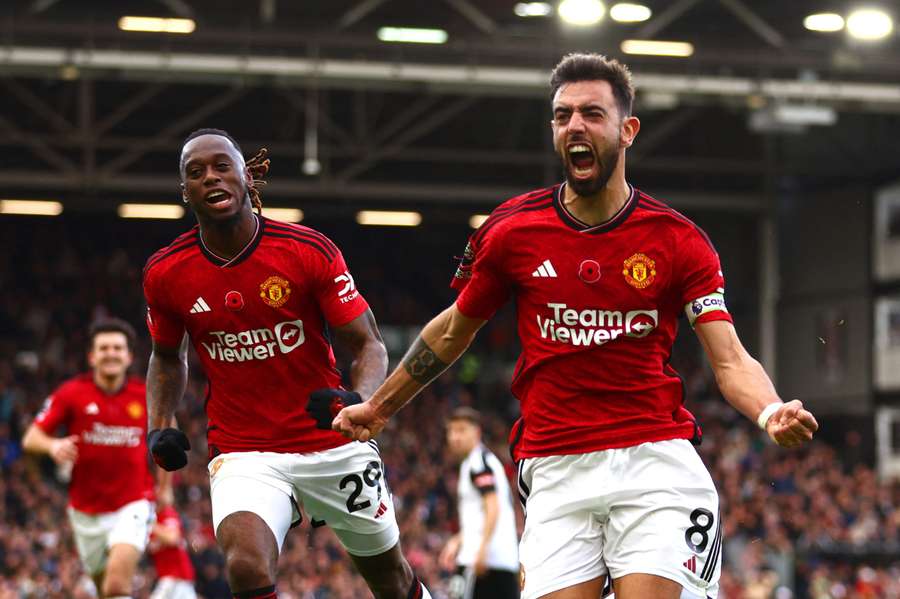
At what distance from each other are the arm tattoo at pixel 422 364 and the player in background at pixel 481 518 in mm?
6860

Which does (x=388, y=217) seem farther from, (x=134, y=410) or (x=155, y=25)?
(x=134, y=410)

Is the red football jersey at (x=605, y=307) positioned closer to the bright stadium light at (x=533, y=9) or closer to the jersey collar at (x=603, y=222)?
the jersey collar at (x=603, y=222)

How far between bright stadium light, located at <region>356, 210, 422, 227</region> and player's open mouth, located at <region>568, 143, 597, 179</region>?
28.1 metres

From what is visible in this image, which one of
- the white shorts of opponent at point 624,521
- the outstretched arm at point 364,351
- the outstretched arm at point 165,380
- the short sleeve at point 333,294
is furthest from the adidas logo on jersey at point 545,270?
the outstretched arm at point 165,380

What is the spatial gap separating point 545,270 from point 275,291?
1.66 meters

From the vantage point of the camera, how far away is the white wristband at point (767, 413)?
201 inches

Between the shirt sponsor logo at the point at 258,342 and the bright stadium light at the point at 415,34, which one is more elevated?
the bright stadium light at the point at 415,34

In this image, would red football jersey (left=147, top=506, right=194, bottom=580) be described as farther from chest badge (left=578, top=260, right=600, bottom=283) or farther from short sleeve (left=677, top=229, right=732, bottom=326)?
short sleeve (left=677, top=229, right=732, bottom=326)

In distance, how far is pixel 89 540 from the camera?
10820 millimetres

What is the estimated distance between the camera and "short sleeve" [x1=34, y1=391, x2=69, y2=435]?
36.0 feet

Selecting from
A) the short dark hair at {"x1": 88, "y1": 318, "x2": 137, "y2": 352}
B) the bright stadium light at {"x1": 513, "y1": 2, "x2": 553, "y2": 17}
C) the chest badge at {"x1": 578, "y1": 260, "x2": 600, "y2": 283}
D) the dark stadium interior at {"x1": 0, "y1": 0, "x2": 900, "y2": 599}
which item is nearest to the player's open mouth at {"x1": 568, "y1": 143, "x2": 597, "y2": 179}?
the chest badge at {"x1": 578, "y1": 260, "x2": 600, "y2": 283}

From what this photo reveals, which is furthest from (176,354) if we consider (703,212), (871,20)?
(703,212)

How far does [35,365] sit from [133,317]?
11.2 ft

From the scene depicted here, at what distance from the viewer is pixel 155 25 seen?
23.9 meters
